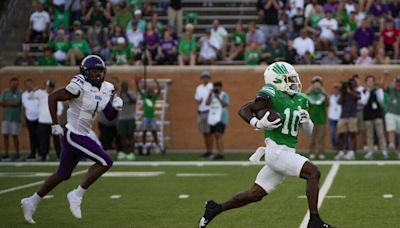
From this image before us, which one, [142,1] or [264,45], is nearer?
[264,45]

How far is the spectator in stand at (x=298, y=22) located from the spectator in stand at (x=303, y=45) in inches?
21.2

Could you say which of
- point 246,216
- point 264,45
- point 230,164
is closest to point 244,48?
point 264,45

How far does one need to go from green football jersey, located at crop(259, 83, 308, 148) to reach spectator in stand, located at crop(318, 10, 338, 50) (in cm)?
1542

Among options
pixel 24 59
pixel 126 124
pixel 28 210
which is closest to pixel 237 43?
pixel 126 124

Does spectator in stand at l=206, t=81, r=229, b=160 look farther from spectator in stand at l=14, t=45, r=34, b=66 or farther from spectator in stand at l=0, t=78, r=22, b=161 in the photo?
spectator in stand at l=14, t=45, r=34, b=66

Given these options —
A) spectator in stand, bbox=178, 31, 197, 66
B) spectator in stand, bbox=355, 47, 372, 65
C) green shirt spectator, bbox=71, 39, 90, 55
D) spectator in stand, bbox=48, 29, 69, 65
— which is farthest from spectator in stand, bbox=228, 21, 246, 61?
spectator in stand, bbox=48, 29, 69, 65

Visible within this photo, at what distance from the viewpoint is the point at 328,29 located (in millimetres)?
24828

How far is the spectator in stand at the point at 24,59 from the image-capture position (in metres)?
25.7

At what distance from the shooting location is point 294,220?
1098 cm

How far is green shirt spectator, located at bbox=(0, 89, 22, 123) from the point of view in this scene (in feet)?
73.2

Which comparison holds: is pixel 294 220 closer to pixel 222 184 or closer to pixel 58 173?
pixel 58 173

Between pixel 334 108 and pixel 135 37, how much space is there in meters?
5.34

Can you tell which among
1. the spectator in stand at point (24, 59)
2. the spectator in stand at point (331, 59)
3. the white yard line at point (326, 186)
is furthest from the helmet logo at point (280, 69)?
the spectator in stand at point (24, 59)

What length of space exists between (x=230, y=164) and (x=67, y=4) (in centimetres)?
860
